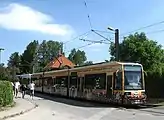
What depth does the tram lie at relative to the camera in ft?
89.8

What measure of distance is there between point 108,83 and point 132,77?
83.1 inches

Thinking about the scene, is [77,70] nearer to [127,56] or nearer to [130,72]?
[130,72]

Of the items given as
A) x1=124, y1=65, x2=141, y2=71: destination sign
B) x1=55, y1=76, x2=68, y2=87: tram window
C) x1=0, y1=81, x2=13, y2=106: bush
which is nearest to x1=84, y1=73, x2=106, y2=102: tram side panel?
x1=124, y1=65, x2=141, y2=71: destination sign

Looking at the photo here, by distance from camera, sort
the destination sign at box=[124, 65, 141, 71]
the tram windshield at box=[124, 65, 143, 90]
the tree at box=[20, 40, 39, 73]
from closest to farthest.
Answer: the tram windshield at box=[124, 65, 143, 90]
the destination sign at box=[124, 65, 141, 71]
the tree at box=[20, 40, 39, 73]

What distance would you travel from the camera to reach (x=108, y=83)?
29.2m

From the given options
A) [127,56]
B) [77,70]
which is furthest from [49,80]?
[127,56]

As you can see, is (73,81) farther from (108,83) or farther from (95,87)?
(108,83)

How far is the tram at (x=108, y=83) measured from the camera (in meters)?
27.4

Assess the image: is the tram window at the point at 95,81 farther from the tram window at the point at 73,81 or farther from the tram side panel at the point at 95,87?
the tram window at the point at 73,81

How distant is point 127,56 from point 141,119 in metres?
52.1

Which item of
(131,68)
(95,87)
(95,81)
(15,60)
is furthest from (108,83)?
(15,60)

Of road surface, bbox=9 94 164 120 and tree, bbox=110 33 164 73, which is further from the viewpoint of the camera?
tree, bbox=110 33 164 73

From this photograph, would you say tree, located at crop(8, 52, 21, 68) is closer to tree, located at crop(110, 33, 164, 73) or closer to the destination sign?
tree, located at crop(110, 33, 164, 73)

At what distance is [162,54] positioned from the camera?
72562 mm
